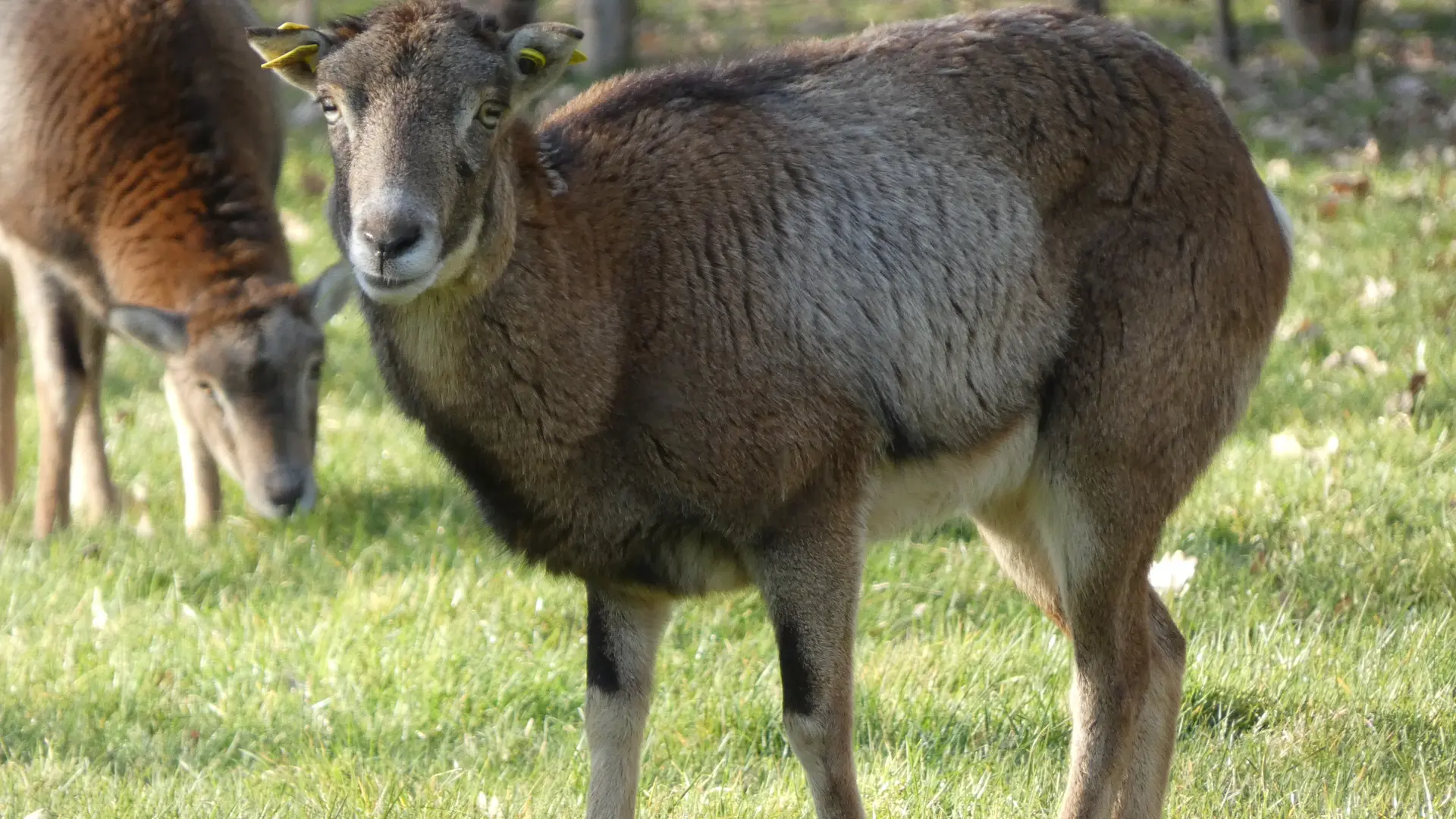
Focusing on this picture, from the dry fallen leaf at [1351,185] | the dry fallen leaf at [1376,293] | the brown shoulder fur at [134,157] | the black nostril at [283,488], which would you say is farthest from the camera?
the dry fallen leaf at [1351,185]

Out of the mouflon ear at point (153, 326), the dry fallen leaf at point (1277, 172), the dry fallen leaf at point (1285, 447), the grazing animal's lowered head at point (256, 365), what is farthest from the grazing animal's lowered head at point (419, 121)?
the dry fallen leaf at point (1277, 172)

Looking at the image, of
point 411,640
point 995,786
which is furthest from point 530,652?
point 995,786

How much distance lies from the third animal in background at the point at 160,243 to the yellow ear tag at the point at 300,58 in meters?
2.82

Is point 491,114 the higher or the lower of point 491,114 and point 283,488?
the higher

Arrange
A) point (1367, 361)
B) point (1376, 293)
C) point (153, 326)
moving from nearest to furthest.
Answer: point (153, 326), point (1367, 361), point (1376, 293)

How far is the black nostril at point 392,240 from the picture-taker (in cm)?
378

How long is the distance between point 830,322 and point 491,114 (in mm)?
1021

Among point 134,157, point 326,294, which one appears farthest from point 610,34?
point 326,294

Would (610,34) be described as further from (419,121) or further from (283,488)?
(419,121)

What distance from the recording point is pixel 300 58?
4168mm

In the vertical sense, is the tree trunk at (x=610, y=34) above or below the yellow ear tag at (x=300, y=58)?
below

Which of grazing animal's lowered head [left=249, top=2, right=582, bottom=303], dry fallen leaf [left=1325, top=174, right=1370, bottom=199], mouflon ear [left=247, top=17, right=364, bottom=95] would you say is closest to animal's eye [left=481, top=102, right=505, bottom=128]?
grazing animal's lowered head [left=249, top=2, right=582, bottom=303]

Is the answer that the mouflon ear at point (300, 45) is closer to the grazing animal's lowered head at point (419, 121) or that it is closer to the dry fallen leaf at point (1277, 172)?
the grazing animal's lowered head at point (419, 121)

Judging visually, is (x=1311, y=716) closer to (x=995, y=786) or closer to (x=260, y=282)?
(x=995, y=786)
